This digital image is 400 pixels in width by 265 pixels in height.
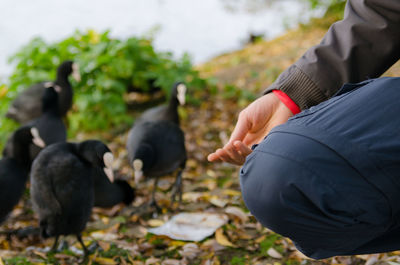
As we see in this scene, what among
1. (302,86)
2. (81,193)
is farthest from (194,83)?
(302,86)

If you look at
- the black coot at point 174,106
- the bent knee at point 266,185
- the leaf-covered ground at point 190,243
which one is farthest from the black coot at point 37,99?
the bent knee at point 266,185

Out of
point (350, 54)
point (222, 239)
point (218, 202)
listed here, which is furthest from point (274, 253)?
point (350, 54)

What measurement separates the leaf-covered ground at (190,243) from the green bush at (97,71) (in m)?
0.38

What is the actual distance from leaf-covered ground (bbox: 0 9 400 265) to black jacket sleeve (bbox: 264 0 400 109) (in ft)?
3.42

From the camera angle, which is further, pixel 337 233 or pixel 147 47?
pixel 147 47

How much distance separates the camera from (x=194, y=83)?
646 centimetres

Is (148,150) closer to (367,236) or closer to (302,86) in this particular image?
(302,86)

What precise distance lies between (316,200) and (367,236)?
30cm

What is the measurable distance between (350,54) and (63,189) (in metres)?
2.23

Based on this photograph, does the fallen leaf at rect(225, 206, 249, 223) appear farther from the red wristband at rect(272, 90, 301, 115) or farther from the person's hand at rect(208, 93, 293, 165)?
the red wristband at rect(272, 90, 301, 115)

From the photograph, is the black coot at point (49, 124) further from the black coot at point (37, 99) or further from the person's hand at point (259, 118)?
the person's hand at point (259, 118)

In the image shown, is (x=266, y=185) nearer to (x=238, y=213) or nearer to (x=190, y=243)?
(x=190, y=243)

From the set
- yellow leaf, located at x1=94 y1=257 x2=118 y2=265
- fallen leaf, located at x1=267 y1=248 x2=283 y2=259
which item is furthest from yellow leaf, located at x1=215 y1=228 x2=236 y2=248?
yellow leaf, located at x1=94 y1=257 x2=118 y2=265

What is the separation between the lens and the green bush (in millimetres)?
5789
